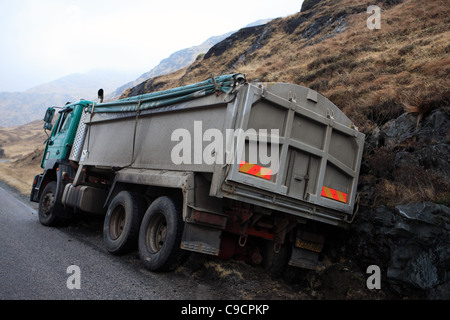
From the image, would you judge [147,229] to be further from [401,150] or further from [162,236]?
[401,150]

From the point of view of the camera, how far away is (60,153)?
29.6 ft

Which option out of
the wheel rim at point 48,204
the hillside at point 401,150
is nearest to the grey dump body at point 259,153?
the hillside at point 401,150

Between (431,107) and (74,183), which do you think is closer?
(431,107)

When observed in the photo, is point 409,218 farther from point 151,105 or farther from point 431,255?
point 151,105

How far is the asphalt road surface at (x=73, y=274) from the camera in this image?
3.97 metres

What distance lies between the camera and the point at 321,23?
24578mm

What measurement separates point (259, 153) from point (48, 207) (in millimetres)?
6559

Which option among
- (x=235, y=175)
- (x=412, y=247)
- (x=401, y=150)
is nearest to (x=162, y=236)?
(x=235, y=175)

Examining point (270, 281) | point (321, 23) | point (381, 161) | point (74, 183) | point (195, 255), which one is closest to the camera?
point (270, 281)

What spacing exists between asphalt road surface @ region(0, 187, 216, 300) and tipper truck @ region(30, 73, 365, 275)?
331 mm

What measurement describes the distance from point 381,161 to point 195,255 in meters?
3.47

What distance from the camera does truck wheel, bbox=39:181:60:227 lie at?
8430 mm

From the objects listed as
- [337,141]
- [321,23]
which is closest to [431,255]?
[337,141]

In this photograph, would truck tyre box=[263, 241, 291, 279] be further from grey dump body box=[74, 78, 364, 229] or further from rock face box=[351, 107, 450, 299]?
rock face box=[351, 107, 450, 299]
